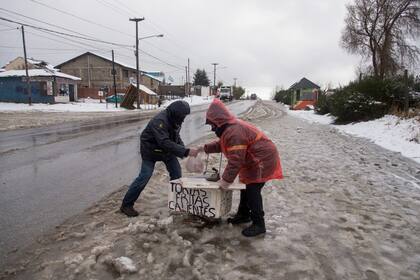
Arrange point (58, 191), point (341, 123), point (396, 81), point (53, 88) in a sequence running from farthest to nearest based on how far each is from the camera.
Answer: point (53, 88)
point (341, 123)
point (396, 81)
point (58, 191)

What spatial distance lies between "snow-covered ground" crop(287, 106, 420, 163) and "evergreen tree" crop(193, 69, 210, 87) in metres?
92.0

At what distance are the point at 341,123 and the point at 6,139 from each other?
15728mm

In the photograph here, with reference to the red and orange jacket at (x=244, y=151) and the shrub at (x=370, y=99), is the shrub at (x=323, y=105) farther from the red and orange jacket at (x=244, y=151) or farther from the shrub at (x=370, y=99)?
the red and orange jacket at (x=244, y=151)

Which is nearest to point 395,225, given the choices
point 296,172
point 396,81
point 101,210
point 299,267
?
point 299,267

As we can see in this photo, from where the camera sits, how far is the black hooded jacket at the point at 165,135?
4336 mm

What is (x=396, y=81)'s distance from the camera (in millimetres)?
17172

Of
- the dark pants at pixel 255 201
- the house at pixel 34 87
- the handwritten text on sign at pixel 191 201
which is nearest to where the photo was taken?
the dark pants at pixel 255 201

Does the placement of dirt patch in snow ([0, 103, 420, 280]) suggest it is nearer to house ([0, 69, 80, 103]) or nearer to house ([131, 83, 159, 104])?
house ([0, 69, 80, 103])

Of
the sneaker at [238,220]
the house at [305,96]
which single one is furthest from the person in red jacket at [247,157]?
the house at [305,96]

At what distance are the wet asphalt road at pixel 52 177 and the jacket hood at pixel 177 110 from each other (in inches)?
75.9

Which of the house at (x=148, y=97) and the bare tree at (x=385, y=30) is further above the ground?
the bare tree at (x=385, y=30)

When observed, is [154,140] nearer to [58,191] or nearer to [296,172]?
[58,191]

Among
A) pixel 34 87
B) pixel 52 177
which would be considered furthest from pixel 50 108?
pixel 52 177

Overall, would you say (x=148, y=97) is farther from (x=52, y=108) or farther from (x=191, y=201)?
(x=191, y=201)
